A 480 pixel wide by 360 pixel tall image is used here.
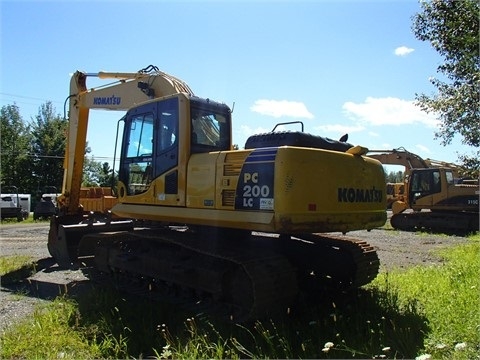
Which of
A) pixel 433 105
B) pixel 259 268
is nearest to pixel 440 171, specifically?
pixel 433 105

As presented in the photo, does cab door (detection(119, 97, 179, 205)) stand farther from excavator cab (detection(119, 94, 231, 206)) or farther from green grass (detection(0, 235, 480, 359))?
green grass (detection(0, 235, 480, 359))

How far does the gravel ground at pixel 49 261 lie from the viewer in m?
6.33

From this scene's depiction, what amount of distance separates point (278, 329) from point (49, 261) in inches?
249

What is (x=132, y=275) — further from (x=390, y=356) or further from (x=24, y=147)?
(x=24, y=147)

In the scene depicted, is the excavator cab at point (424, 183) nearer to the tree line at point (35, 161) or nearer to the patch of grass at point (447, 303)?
the patch of grass at point (447, 303)

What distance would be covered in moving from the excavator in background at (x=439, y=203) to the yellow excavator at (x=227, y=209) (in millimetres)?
12384

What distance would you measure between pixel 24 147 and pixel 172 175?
137 feet

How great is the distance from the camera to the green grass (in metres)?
4.34

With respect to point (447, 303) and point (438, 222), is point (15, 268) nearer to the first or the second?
point (447, 303)

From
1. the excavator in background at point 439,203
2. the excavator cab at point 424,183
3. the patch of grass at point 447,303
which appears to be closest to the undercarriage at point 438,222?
the excavator in background at point 439,203

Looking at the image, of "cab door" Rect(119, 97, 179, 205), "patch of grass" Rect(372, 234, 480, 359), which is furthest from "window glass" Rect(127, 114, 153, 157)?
"patch of grass" Rect(372, 234, 480, 359)

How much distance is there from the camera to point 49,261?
9539mm

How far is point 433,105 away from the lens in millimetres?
5309

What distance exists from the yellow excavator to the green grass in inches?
13.2
